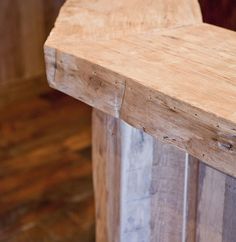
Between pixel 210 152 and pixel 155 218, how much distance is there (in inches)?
9.9

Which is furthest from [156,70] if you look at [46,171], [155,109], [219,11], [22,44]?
[22,44]

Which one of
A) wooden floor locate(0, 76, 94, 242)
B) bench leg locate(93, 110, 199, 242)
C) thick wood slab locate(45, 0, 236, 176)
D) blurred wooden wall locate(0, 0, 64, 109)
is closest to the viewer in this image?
thick wood slab locate(45, 0, 236, 176)

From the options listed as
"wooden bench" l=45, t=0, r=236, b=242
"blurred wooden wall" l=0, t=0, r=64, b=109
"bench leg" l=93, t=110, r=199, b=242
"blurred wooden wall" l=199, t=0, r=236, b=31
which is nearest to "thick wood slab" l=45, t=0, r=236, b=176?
"wooden bench" l=45, t=0, r=236, b=242

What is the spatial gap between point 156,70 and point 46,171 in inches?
68.1

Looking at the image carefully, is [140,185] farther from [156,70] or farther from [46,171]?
[46,171]

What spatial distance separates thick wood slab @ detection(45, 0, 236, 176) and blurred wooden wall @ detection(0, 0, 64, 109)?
82.4 inches

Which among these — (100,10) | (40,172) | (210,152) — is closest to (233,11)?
(40,172)

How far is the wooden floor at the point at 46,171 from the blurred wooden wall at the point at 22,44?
0.32 feet

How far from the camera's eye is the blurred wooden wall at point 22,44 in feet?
9.95

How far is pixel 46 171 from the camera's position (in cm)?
247

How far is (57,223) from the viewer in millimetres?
2166

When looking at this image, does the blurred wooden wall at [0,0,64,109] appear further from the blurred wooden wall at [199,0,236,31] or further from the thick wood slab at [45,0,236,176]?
the thick wood slab at [45,0,236,176]

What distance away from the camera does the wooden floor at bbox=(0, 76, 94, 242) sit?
2.14m

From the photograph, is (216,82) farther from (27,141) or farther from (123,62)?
(27,141)
